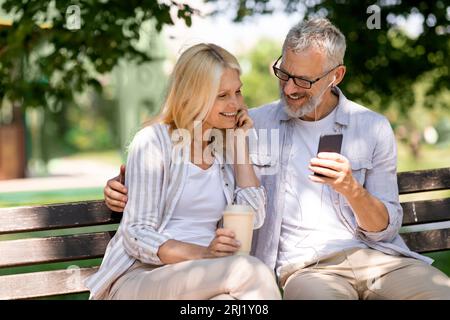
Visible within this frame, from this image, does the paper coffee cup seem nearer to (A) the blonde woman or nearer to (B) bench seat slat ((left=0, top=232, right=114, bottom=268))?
(A) the blonde woman

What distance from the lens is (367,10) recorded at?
652 cm

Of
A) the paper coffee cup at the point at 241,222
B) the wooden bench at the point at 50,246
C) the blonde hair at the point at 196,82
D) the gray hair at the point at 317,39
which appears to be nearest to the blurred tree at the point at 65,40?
the gray hair at the point at 317,39

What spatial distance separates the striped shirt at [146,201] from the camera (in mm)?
2840

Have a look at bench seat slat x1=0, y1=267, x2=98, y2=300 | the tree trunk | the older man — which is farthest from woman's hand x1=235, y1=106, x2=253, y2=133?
the tree trunk

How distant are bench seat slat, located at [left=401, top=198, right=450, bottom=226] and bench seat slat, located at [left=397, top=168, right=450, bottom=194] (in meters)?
0.07

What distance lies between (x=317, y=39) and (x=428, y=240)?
119 centimetres

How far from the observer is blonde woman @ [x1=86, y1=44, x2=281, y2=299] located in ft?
9.18

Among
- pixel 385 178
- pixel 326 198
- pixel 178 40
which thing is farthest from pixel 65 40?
pixel 385 178

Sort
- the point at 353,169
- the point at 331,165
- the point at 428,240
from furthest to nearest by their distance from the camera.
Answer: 1. the point at 428,240
2. the point at 353,169
3. the point at 331,165

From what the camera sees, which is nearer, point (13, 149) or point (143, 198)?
point (143, 198)

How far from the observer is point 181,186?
2.99 metres

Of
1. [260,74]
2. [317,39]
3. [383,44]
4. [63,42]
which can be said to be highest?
[260,74]

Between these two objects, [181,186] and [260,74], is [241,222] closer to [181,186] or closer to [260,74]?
[181,186]
